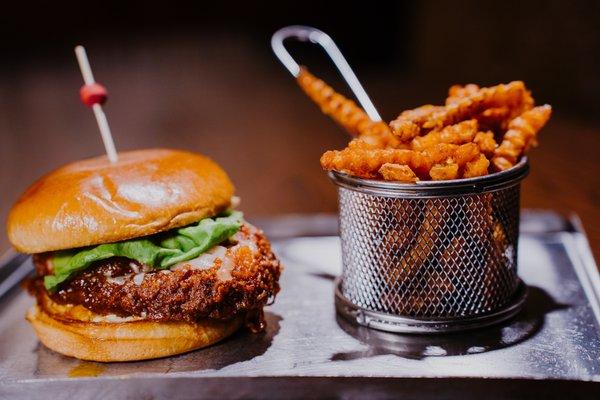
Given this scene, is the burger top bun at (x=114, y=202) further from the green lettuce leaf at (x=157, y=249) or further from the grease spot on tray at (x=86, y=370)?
the grease spot on tray at (x=86, y=370)

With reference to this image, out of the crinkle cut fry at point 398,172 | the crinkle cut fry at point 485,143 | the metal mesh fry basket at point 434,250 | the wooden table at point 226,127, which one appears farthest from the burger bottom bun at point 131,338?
the wooden table at point 226,127

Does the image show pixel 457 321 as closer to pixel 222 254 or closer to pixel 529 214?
pixel 222 254

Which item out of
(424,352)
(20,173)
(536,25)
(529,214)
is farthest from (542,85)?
(424,352)

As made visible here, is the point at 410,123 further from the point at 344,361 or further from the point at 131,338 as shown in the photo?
the point at 131,338

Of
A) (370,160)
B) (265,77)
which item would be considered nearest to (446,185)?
(370,160)

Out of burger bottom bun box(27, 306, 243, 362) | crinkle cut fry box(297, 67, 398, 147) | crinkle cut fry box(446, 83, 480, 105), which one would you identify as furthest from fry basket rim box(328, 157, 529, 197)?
burger bottom bun box(27, 306, 243, 362)

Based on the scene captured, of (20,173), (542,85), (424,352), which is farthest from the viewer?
(542,85)
